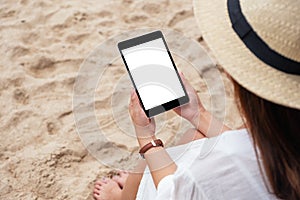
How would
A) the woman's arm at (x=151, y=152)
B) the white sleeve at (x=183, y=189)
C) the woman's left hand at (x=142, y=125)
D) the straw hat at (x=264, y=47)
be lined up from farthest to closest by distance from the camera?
the woman's left hand at (x=142, y=125), the woman's arm at (x=151, y=152), the white sleeve at (x=183, y=189), the straw hat at (x=264, y=47)

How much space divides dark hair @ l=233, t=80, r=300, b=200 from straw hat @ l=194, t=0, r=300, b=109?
A: 3 cm

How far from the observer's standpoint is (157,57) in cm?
123

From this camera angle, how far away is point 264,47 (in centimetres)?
79

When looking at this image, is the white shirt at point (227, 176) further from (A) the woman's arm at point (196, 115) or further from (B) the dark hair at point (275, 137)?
(A) the woman's arm at point (196, 115)

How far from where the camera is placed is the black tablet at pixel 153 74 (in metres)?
1.19

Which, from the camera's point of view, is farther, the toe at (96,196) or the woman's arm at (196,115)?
the toe at (96,196)

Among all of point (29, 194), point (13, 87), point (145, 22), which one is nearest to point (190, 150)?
point (29, 194)

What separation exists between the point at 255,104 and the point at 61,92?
1023 mm

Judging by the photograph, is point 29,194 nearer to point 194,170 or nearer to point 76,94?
point 76,94

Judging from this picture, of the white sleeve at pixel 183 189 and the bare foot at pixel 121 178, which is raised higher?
the white sleeve at pixel 183 189

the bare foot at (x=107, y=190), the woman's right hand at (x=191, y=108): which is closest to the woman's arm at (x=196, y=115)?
the woman's right hand at (x=191, y=108)

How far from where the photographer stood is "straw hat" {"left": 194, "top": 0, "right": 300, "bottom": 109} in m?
0.77

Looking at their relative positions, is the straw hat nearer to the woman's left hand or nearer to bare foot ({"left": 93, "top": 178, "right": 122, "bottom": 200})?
the woman's left hand

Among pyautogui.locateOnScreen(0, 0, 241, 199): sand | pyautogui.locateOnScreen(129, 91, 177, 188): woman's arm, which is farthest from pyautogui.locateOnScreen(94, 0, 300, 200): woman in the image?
pyautogui.locateOnScreen(0, 0, 241, 199): sand
